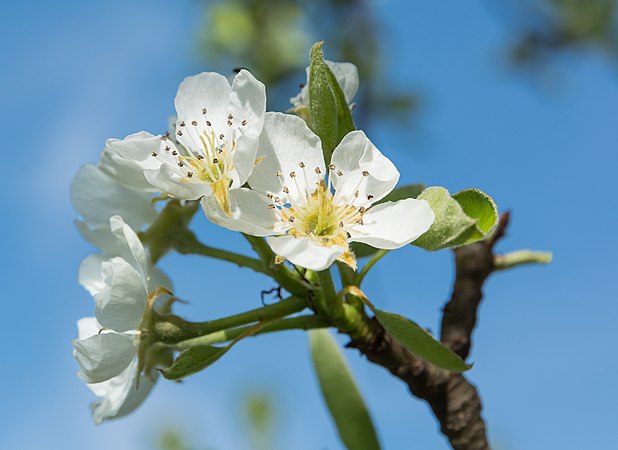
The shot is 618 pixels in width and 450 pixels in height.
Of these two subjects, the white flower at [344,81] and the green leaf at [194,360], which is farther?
the white flower at [344,81]

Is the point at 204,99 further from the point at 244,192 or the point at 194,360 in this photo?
the point at 194,360

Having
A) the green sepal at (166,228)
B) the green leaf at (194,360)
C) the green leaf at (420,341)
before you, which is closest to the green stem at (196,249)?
the green sepal at (166,228)

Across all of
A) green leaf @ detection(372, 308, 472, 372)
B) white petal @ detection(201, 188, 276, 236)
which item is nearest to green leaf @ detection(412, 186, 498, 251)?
green leaf @ detection(372, 308, 472, 372)

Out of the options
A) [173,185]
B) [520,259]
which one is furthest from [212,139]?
[520,259]

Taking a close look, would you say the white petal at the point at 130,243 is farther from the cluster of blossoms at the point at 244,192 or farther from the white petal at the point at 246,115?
the white petal at the point at 246,115

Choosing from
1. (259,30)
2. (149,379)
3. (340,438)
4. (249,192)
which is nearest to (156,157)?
(249,192)

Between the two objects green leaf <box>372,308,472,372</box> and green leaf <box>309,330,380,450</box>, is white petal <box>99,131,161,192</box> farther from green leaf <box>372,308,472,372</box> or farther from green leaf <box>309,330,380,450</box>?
green leaf <box>309,330,380,450</box>
